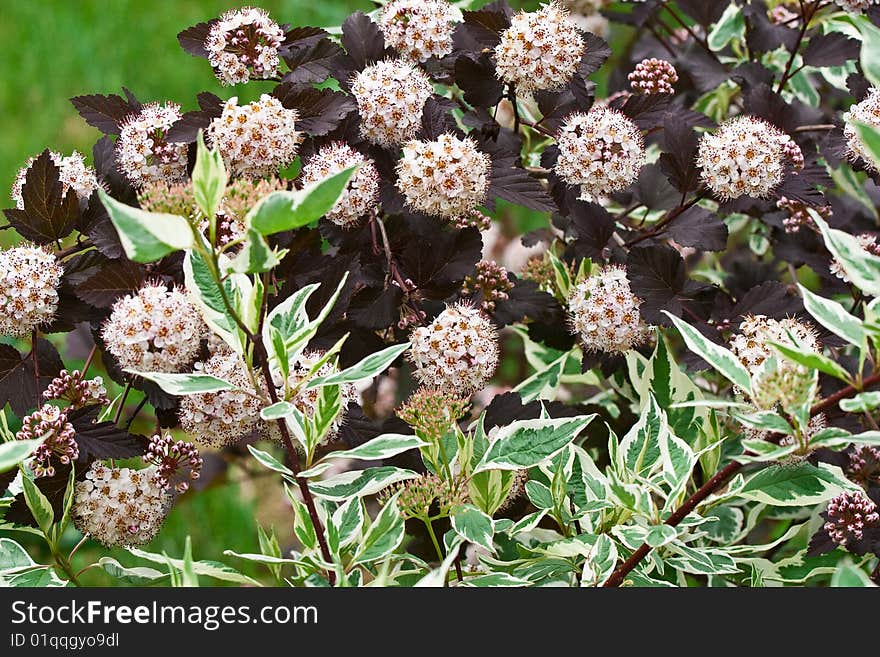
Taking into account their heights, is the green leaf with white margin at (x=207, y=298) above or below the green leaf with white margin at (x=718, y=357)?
above

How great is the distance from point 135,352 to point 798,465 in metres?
0.73

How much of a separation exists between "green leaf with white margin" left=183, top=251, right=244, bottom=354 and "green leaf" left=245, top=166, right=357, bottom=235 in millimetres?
208

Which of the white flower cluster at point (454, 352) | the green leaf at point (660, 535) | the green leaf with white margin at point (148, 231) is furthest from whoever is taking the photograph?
the white flower cluster at point (454, 352)

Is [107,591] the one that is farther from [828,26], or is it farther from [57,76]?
[57,76]

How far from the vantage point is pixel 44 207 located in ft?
4.17

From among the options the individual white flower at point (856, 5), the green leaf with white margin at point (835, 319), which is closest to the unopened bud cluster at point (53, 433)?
the green leaf with white margin at point (835, 319)

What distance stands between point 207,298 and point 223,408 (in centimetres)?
15

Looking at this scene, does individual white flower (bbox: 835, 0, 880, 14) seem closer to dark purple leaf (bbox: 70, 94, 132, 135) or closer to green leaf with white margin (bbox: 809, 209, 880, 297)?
green leaf with white margin (bbox: 809, 209, 880, 297)

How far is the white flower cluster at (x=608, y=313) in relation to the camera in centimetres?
132

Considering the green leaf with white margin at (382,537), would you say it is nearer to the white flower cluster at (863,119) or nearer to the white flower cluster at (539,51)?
the white flower cluster at (539,51)

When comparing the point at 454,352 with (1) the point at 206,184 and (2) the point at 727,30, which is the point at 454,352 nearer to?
(1) the point at 206,184

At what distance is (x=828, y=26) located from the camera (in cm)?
175

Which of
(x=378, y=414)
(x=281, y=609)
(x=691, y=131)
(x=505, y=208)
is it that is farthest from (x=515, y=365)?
(x=281, y=609)

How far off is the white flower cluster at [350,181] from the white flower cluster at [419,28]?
17cm
